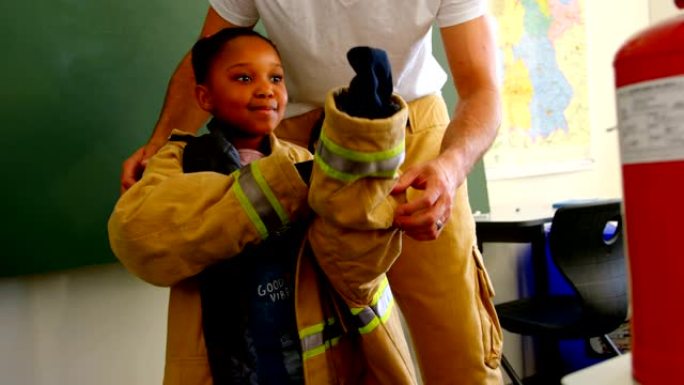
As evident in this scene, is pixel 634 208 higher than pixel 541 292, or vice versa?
pixel 634 208

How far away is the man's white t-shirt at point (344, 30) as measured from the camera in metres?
1.33

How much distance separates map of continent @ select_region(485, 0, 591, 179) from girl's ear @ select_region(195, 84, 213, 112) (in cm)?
195

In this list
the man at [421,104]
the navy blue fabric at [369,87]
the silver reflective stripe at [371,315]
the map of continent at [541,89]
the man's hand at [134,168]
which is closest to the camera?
the navy blue fabric at [369,87]

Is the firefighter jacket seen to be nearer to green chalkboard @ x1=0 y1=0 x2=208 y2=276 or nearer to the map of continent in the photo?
green chalkboard @ x1=0 y1=0 x2=208 y2=276

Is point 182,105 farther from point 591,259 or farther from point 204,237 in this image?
point 591,259

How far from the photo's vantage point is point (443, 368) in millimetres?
1317

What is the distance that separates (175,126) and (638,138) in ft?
3.61

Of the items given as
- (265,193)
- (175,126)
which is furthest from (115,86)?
(265,193)

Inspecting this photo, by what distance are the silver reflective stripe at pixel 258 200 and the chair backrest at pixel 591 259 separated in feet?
5.21

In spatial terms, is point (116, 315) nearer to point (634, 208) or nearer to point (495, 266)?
point (634, 208)

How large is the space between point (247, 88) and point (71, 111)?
2.07ft

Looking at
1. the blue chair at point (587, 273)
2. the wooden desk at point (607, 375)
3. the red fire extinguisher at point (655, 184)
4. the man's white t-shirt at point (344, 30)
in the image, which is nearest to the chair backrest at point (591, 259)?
the blue chair at point (587, 273)

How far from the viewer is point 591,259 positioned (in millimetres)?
2232

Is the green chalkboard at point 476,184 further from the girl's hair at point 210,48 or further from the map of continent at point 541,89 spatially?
the girl's hair at point 210,48
